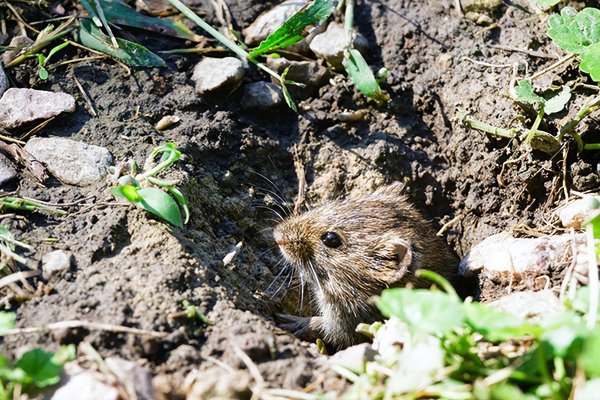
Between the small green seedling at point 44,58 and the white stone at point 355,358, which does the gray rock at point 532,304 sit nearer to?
the white stone at point 355,358

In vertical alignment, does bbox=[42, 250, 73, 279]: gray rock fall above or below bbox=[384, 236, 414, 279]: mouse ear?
above

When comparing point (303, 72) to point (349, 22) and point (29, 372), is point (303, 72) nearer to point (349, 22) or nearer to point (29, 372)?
point (349, 22)

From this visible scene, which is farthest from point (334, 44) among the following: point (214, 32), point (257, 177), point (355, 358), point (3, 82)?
point (355, 358)

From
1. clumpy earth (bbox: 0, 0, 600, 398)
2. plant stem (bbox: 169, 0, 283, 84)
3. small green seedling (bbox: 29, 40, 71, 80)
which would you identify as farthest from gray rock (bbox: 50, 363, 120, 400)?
plant stem (bbox: 169, 0, 283, 84)

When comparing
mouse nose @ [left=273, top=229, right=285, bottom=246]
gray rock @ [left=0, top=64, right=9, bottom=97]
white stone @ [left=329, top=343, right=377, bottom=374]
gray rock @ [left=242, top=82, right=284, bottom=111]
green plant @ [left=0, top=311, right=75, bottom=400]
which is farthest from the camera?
gray rock @ [left=242, top=82, right=284, bottom=111]

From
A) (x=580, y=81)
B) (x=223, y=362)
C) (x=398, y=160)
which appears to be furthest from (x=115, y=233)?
(x=580, y=81)

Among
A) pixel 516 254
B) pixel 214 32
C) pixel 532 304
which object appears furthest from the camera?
pixel 214 32

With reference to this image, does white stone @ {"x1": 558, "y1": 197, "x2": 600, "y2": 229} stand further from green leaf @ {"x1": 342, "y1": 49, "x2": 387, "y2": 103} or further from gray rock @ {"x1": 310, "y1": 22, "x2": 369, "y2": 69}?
gray rock @ {"x1": 310, "y1": 22, "x2": 369, "y2": 69}
